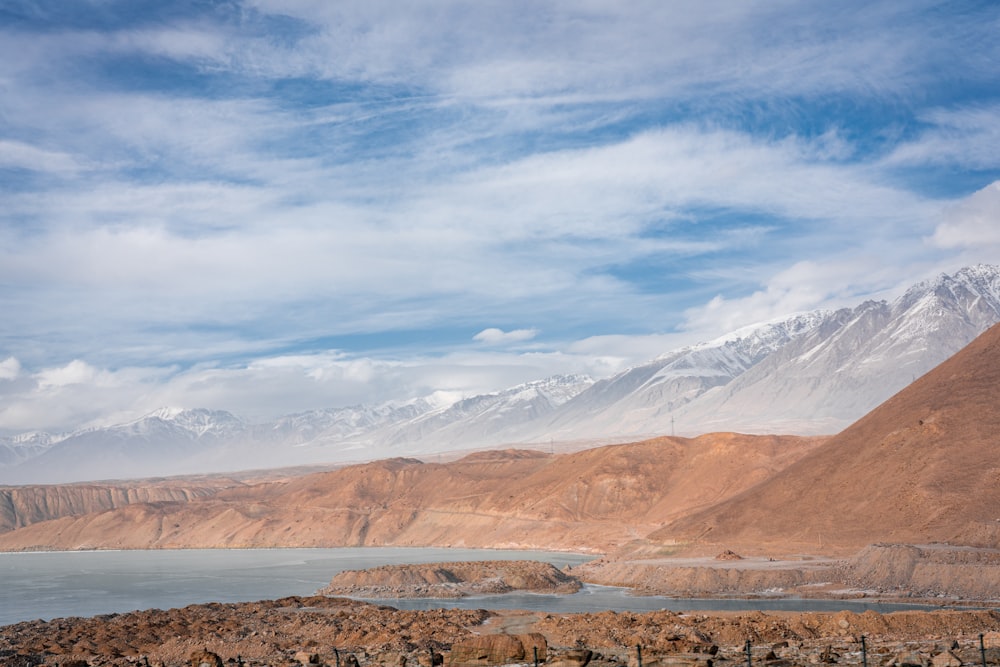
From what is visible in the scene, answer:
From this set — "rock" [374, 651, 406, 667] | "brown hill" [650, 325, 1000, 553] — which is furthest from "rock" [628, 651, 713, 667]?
"brown hill" [650, 325, 1000, 553]

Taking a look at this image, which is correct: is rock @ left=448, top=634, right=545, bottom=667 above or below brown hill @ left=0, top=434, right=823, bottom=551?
below

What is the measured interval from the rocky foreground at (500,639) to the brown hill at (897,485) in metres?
39.4

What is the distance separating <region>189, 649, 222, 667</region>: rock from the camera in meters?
47.2

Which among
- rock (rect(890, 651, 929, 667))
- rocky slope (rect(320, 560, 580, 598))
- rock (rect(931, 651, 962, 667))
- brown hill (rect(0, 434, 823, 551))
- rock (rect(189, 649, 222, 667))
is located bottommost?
rock (rect(890, 651, 929, 667))

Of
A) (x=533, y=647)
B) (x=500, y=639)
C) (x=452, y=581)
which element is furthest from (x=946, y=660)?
(x=452, y=581)

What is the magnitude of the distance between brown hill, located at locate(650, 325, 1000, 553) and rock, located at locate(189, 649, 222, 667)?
2441 inches

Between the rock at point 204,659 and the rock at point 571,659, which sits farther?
the rock at point 204,659

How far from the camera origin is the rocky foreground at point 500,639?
135 ft

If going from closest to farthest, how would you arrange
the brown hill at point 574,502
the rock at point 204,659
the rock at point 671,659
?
the rock at point 671,659
the rock at point 204,659
the brown hill at point 574,502

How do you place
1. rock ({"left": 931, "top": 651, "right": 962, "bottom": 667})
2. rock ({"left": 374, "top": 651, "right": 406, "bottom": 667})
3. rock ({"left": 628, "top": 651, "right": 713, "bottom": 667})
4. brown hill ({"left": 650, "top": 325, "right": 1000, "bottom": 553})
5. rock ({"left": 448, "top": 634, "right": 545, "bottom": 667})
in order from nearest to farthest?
1. rock ({"left": 931, "top": 651, "right": 962, "bottom": 667})
2. rock ({"left": 628, "top": 651, "right": 713, "bottom": 667})
3. rock ({"left": 448, "top": 634, "right": 545, "bottom": 667})
4. rock ({"left": 374, "top": 651, "right": 406, "bottom": 667})
5. brown hill ({"left": 650, "top": 325, "right": 1000, "bottom": 553})

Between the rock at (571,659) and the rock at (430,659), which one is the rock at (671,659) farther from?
the rock at (430,659)

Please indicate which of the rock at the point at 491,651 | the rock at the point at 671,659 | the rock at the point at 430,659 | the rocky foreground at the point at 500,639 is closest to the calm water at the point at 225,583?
the rocky foreground at the point at 500,639

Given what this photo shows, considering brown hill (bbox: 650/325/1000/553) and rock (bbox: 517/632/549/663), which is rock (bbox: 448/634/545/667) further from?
brown hill (bbox: 650/325/1000/553)

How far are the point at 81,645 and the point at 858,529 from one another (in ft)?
230
